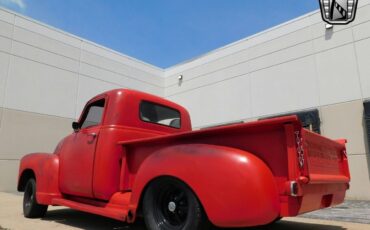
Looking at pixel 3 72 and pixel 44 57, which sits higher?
pixel 44 57

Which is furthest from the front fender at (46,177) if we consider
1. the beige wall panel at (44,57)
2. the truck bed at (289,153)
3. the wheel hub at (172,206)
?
the beige wall panel at (44,57)

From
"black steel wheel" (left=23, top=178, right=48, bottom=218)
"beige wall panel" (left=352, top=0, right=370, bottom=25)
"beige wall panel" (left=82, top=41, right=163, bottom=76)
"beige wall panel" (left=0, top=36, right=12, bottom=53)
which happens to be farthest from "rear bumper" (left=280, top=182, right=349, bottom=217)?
"beige wall panel" (left=82, top=41, right=163, bottom=76)

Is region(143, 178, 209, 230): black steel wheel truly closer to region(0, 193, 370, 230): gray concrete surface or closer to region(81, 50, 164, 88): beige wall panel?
region(0, 193, 370, 230): gray concrete surface

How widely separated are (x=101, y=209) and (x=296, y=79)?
1044 cm

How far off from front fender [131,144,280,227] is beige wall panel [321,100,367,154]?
357 inches

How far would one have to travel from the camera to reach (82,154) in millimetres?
5160

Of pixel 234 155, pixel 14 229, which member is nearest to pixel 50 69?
pixel 14 229

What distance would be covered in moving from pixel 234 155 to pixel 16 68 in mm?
13329

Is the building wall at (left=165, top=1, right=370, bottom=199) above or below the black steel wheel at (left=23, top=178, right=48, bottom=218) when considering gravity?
above

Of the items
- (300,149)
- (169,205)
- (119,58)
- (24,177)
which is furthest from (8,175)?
(300,149)

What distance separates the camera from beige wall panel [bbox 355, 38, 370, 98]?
1098 cm

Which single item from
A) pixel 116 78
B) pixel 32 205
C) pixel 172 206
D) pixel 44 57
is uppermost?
pixel 44 57

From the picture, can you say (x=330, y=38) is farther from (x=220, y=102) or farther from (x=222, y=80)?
(x=220, y=102)

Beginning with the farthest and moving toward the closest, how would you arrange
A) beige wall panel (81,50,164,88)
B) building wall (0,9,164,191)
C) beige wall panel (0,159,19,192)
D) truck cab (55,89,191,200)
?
beige wall panel (81,50,164,88) < building wall (0,9,164,191) < beige wall panel (0,159,19,192) < truck cab (55,89,191,200)
